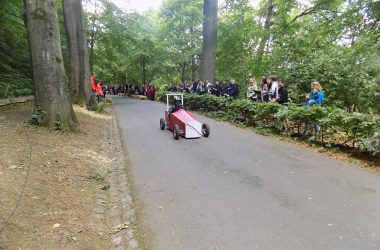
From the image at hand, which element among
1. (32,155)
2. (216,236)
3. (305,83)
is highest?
(305,83)

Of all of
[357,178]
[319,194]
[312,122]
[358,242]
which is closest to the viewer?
[358,242]

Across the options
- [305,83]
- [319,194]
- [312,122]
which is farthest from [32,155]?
[305,83]

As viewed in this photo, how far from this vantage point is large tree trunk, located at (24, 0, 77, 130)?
357 inches

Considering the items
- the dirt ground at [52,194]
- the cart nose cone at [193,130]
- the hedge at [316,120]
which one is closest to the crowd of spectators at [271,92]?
the hedge at [316,120]

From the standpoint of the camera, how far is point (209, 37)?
21094 millimetres

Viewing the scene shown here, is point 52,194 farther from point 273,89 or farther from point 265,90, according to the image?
point 265,90

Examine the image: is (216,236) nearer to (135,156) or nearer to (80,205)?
(80,205)

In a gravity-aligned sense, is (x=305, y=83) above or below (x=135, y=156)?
above

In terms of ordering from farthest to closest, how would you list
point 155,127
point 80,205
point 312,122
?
point 155,127
point 312,122
point 80,205

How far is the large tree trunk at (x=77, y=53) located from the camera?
52.9ft

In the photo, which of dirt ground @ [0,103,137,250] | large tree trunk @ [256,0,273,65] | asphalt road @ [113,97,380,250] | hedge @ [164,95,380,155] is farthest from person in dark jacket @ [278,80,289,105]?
large tree trunk @ [256,0,273,65]

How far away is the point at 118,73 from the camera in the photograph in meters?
61.5

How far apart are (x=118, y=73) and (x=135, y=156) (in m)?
55.3

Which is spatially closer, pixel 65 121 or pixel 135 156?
pixel 135 156
